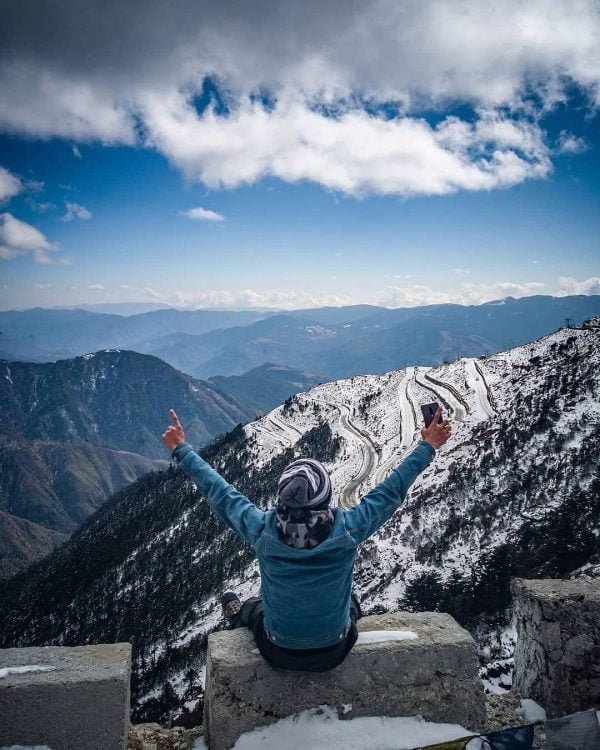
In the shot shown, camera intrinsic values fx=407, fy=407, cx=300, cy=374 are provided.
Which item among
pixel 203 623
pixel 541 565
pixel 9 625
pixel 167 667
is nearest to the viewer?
pixel 541 565

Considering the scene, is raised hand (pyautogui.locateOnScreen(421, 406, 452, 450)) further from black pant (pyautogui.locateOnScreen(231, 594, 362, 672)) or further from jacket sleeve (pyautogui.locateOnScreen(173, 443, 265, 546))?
black pant (pyautogui.locateOnScreen(231, 594, 362, 672))

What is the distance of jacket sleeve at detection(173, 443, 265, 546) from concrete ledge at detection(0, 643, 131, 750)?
1.87m

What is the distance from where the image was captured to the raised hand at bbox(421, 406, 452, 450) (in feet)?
14.0

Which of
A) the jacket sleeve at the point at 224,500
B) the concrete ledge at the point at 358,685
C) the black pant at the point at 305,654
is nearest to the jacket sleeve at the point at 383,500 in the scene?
the jacket sleeve at the point at 224,500

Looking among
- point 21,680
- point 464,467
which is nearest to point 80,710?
point 21,680

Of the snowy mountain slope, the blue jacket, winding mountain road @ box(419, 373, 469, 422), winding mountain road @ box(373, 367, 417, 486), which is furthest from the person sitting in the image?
winding mountain road @ box(419, 373, 469, 422)

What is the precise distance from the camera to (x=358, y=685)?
404cm

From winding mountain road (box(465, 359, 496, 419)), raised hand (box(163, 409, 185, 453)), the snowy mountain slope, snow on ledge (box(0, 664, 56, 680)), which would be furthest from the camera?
winding mountain road (box(465, 359, 496, 419))

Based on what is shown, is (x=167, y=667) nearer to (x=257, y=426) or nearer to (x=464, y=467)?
(x=464, y=467)

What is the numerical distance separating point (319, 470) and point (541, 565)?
2183 cm

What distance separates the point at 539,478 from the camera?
27.9 metres

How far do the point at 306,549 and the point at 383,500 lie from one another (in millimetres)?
870

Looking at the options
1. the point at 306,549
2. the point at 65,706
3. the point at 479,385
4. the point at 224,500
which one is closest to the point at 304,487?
the point at 306,549

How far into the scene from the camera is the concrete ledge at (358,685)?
3.91 meters
